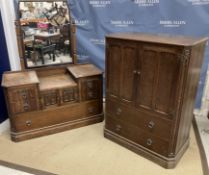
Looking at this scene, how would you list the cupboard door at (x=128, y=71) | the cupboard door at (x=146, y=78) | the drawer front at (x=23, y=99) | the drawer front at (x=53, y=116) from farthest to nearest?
the drawer front at (x=53, y=116), the drawer front at (x=23, y=99), the cupboard door at (x=128, y=71), the cupboard door at (x=146, y=78)

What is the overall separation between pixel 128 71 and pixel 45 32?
47.0 inches

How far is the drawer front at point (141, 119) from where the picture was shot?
72.0 inches

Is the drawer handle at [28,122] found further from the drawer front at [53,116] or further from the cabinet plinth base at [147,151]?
the cabinet plinth base at [147,151]

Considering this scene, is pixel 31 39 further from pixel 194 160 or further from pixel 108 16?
pixel 194 160

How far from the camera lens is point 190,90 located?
1787mm

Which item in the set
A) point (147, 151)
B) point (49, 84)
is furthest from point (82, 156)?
point (49, 84)

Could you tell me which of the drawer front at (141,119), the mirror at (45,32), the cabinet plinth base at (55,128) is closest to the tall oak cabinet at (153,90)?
the drawer front at (141,119)

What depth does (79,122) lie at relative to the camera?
2520 mm

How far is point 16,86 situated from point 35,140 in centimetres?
63

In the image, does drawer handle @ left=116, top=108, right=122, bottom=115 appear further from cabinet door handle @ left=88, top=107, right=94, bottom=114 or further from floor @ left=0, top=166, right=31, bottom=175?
floor @ left=0, top=166, right=31, bottom=175

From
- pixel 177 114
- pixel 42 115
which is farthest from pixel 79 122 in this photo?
pixel 177 114

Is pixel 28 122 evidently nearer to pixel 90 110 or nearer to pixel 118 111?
pixel 90 110

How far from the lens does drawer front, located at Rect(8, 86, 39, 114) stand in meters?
2.11

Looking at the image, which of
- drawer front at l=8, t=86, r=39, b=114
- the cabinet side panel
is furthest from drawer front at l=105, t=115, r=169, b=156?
drawer front at l=8, t=86, r=39, b=114
